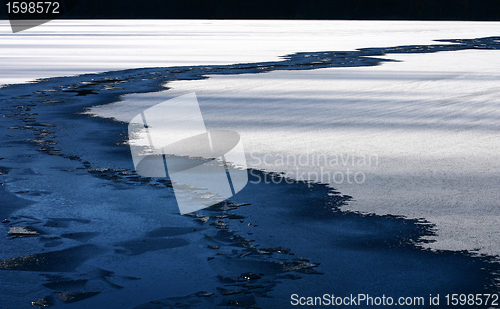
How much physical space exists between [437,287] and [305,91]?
17.2 feet

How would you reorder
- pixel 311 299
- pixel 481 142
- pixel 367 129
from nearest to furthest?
1. pixel 311 299
2. pixel 481 142
3. pixel 367 129

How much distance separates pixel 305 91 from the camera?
23.8 feet

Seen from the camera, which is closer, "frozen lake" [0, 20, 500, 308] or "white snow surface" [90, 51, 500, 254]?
"frozen lake" [0, 20, 500, 308]

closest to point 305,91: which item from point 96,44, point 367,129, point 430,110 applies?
point 430,110

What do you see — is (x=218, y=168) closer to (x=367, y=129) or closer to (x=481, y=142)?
(x=367, y=129)

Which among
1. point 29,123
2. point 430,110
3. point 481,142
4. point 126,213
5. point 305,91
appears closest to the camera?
point 126,213

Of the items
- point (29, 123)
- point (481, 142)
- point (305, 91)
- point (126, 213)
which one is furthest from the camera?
point (305, 91)

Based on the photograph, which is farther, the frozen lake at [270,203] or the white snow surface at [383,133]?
the white snow surface at [383,133]

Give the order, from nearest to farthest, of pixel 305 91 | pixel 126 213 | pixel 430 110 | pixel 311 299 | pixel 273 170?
1. pixel 311 299
2. pixel 126 213
3. pixel 273 170
4. pixel 430 110
5. pixel 305 91

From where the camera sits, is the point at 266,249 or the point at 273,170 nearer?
the point at 266,249

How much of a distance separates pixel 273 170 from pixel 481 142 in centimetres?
166

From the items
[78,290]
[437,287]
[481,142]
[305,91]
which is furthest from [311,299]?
[305,91]

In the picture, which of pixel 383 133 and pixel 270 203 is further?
pixel 383 133

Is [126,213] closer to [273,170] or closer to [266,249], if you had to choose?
[266,249]
